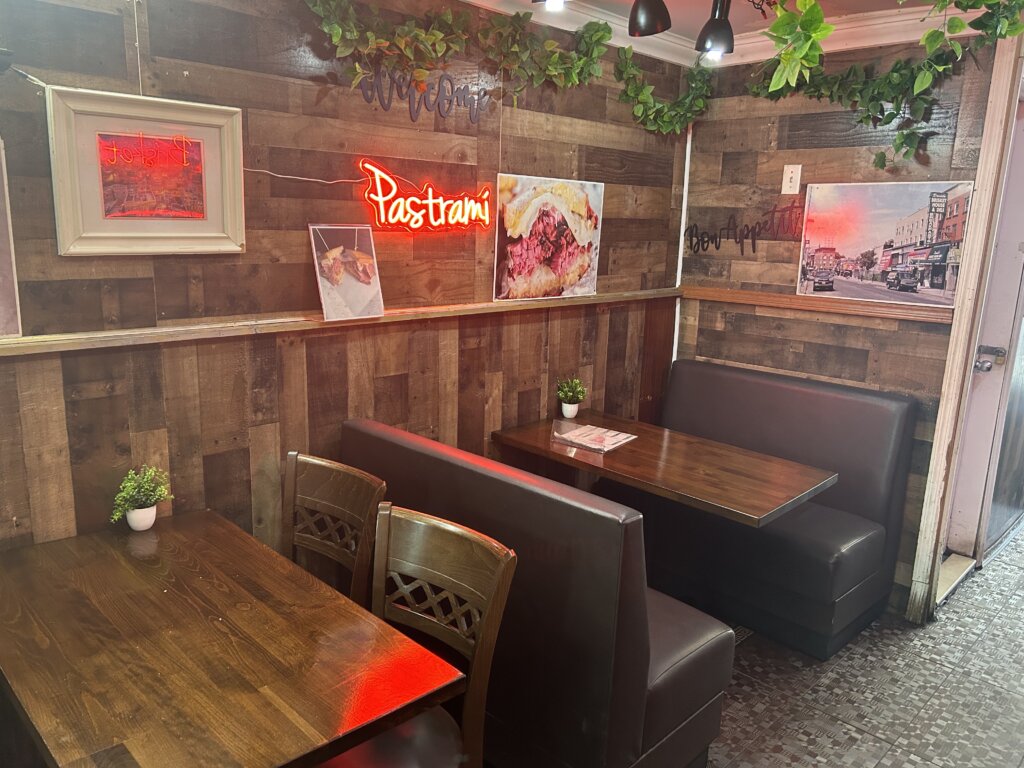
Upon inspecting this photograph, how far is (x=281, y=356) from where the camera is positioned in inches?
98.6

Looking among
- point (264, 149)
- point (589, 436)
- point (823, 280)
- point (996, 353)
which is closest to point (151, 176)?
point (264, 149)

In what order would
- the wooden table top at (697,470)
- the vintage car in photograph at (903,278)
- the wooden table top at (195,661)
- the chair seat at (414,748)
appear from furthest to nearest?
the vintage car in photograph at (903,278), the wooden table top at (697,470), the chair seat at (414,748), the wooden table top at (195,661)

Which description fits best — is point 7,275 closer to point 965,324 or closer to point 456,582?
point 456,582

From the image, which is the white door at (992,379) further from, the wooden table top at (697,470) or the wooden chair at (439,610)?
the wooden chair at (439,610)

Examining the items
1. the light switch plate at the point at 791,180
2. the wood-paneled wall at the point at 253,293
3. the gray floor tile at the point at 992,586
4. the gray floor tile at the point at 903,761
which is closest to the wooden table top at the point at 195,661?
the wood-paneled wall at the point at 253,293

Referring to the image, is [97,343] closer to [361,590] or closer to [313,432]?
[313,432]

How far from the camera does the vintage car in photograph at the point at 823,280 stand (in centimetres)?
352

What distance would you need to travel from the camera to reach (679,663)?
2.17 meters

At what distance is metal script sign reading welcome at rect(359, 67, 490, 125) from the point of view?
8.42 ft

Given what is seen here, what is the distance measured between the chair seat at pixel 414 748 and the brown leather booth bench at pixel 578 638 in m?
0.37

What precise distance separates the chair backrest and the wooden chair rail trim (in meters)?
2.37

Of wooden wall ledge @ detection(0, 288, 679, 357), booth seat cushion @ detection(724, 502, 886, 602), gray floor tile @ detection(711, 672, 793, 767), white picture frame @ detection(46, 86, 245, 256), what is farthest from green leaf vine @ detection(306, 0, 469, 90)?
gray floor tile @ detection(711, 672, 793, 767)

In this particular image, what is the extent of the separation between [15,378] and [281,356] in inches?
29.5

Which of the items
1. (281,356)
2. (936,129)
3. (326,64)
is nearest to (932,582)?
(936,129)
